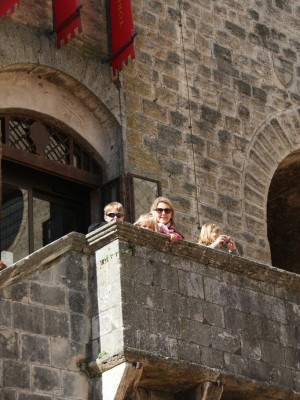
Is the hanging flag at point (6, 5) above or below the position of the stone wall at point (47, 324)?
above

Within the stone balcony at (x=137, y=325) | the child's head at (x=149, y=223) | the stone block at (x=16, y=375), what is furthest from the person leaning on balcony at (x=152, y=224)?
the stone block at (x=16, y=375)

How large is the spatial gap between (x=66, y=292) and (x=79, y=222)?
4.12m

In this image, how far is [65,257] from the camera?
11422 mm

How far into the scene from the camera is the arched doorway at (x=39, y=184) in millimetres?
14594

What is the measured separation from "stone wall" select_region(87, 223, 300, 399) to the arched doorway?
3.20 metres

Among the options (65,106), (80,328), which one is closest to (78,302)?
(80,328)

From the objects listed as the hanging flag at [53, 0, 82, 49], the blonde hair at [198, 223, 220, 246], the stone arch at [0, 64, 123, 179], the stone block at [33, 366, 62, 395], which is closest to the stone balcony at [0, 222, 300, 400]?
the stone block at [33, 366, 62, 395]

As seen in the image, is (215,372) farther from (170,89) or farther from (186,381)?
(170,89)

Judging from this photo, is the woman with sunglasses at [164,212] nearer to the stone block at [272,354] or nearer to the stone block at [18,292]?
the stone block at [272,354]

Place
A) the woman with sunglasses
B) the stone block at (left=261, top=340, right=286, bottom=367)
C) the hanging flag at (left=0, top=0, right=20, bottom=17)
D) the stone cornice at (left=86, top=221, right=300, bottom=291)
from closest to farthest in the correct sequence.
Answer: the stone cornice at (left=86, top=221, right=300, bottom=291) → the stone block at (left=261, top=340, right=286, bottom=367) → the woman with sunglasses → the hanging flag at (left=0, top=0, right=20, bottom=17)

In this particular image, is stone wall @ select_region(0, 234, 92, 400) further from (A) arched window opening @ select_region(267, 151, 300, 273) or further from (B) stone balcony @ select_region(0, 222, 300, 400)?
(A) arched window opening @ select_region(267, 151, 300, 273)

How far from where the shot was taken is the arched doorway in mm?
14594

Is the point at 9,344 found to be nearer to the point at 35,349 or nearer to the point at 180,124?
the point at 35,349

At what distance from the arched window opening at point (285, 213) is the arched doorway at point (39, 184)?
3828 mm
